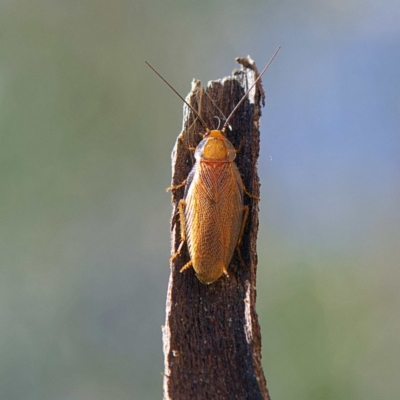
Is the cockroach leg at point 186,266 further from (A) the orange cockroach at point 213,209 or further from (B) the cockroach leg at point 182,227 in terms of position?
(B) the cockroach leg at point 182,227

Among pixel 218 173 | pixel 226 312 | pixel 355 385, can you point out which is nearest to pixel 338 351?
pixel 355 385

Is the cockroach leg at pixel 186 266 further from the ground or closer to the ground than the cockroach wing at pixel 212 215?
closer to the ground

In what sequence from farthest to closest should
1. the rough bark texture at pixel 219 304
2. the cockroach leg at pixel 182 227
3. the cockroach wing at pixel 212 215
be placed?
the cockroach leg at pixel 182 227 → the cockroach wing at pixel 212 215 → the rough bark texture at pixel 219 304

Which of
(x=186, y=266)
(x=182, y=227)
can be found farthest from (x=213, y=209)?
(x=186, y=266)

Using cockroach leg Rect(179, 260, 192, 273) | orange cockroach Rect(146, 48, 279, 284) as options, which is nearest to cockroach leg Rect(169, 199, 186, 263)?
orange cockroach Rect(146, 48, 279, 284)

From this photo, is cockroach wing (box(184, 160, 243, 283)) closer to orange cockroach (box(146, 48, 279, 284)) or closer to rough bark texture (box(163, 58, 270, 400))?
orange cockroach (box(146, 48, 279, 284))

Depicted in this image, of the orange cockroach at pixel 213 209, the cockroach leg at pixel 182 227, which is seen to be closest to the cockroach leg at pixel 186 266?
the orange cockroach at pixel 213 209
